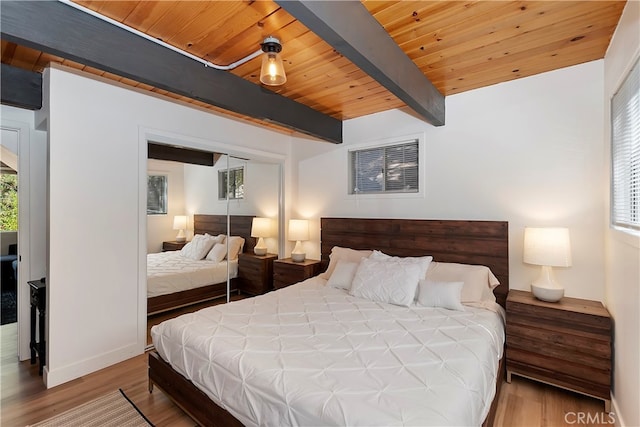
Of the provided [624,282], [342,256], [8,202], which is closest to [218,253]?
[342,256]

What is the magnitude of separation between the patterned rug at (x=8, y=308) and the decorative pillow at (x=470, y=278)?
4728 millimetres

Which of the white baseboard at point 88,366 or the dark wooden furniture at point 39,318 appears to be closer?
the white baseboard at point 88,366

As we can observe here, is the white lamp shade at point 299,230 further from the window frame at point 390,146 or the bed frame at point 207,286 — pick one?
the window frame at point 390,146

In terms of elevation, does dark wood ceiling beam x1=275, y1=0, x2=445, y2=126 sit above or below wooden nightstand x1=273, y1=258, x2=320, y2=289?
above

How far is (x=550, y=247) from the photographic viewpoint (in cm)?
232

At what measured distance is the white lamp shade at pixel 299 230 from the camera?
157 inches

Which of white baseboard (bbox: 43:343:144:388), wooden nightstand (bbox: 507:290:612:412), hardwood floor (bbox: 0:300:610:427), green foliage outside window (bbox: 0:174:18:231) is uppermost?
green foliage outside window (bbox: 0:174:18:231)

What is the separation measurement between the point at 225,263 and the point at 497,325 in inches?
117

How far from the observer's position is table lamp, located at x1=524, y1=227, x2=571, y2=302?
2301 millimetres

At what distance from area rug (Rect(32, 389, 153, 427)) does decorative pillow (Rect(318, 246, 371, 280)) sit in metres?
1.98

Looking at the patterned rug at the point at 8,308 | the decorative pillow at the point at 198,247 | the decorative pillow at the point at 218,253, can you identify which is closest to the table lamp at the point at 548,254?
the decorative pillow at the point at 218,253

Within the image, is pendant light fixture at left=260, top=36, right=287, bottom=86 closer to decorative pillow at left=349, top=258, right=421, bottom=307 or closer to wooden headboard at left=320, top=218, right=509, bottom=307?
decorative pillow at left=349, top=258, right=421, bottom=307

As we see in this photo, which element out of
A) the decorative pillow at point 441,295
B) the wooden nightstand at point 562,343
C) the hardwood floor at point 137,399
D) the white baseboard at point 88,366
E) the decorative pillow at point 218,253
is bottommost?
the hardwood floor at point 137,399

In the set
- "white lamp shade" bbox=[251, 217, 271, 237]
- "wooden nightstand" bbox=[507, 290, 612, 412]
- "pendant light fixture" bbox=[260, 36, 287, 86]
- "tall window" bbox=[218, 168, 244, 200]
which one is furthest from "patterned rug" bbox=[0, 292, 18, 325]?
"wooden nightstand" bbox=[507, 290, 612, 412]
